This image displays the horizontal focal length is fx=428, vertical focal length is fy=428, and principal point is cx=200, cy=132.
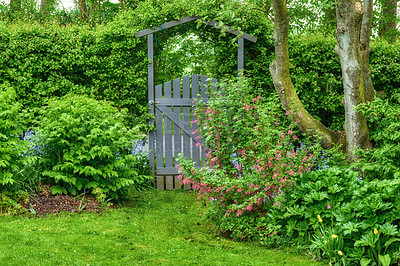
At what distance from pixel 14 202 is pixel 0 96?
136 cm

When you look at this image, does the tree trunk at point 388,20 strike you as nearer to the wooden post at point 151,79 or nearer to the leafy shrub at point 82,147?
the wooden post at point 151,79

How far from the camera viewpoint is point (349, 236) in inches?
151

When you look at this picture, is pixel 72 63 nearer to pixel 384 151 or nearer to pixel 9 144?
pixel 9 144

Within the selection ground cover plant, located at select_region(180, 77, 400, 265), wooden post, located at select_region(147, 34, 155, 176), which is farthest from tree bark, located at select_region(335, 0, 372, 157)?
wooden post, located at select_region(147, 34, 155, 176)

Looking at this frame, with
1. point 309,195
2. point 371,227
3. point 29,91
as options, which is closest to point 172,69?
point 29,91

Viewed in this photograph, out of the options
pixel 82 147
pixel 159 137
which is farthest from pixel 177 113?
pixel 82 147

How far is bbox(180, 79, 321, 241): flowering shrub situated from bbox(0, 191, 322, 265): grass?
0.33 metres

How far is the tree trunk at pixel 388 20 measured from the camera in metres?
12.5

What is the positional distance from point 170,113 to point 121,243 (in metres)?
3.74

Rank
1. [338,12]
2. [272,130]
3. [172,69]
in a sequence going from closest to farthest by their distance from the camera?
[272,130], [338,12], [172,69]

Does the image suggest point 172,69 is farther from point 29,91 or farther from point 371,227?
point 371,227

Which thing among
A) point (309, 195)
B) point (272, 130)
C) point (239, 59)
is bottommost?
point (309, 195)

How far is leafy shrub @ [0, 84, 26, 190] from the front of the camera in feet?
17.3

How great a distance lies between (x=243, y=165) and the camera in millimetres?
5070
